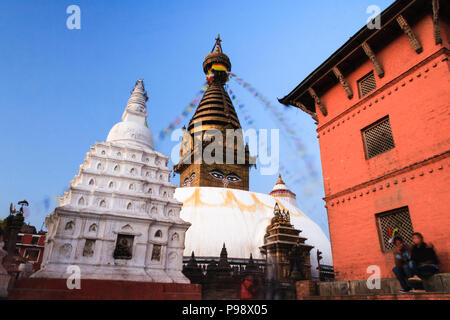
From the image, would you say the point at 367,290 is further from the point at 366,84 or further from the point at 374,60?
the point at 374,60

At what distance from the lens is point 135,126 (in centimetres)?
1933

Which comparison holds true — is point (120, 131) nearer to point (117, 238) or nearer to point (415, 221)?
point (117, 238)

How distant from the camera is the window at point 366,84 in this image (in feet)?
37.8

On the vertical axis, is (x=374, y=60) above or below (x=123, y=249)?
above

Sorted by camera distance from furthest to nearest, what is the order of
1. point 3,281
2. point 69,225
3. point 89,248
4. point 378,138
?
point 69,225 → point 89,248 → point 378,138 → point 3,281

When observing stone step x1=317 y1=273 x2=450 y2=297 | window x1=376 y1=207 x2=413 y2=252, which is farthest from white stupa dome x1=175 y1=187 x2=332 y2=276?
window x1=376 y1=207 x2=413 y2=252

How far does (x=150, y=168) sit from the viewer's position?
18.0 meters

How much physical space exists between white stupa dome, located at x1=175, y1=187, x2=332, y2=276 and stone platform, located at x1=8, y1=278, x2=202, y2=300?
9.12m

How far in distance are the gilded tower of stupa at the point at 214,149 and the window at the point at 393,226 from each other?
84.5ft

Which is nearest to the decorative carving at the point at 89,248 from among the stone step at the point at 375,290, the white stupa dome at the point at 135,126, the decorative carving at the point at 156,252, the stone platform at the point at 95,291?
the stone platform at the point at 95,291

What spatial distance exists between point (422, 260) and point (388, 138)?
430cm

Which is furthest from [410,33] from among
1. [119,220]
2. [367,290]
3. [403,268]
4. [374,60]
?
[119,220]

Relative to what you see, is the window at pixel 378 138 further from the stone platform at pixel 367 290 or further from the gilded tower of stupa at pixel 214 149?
the gilded tower of stupa at pixel 214 149
